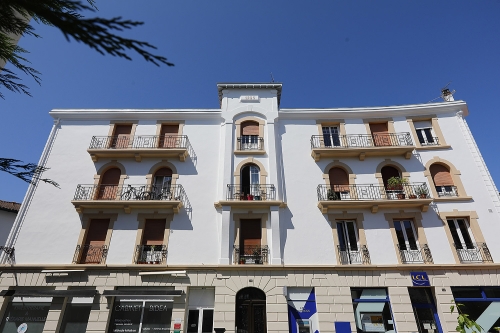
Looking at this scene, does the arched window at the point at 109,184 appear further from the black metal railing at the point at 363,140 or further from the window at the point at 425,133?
the window at the point at 425,133

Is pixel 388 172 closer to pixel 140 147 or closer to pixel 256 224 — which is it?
pixel 256 224

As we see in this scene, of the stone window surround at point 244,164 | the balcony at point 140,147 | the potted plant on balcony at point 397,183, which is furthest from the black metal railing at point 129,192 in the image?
the potted plant on balcony at point 397,183

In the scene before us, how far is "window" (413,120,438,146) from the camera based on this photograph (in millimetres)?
15195

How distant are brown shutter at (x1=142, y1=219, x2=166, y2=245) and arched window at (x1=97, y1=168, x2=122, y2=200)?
2.35m

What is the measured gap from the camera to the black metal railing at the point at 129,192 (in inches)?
539

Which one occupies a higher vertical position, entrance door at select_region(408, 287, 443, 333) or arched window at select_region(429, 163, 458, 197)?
arched window at select_region(429, 163, 458, 197)

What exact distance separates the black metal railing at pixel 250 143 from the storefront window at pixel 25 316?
10.9m

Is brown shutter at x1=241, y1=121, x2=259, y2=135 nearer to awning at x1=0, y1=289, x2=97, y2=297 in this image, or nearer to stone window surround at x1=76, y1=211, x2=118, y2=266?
stone window surround at x1=76, y1=211, x2=118, y2=266

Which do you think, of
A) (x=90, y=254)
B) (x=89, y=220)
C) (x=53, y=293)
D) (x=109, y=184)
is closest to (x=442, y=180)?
(x=109, y=184)

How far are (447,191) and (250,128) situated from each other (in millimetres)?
10306

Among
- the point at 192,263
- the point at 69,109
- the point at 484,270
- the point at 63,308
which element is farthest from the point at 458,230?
the point at 69,109

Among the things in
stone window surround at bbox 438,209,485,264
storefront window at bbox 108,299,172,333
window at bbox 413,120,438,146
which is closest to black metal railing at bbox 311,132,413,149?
window at bbox 413,120,438,146

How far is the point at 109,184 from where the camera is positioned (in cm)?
1439

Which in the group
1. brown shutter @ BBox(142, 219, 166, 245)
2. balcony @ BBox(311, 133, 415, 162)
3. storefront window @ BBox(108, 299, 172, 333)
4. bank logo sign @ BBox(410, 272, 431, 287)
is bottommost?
storefront window @ BBox(108, 299, 172, 333)
